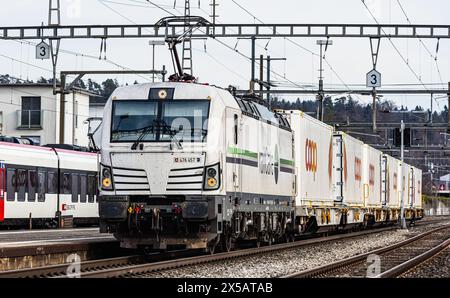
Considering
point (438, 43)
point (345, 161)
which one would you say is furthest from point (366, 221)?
point (438, 43)

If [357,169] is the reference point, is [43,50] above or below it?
above

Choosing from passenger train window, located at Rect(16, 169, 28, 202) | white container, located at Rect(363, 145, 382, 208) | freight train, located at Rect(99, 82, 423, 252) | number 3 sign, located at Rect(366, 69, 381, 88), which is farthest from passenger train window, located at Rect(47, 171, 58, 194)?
freight train, located at Rect(99, 82, 423, 252)

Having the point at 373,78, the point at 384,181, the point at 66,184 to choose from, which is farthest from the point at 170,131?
the point at 384,181

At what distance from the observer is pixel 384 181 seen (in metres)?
48.4

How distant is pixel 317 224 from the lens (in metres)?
31.7

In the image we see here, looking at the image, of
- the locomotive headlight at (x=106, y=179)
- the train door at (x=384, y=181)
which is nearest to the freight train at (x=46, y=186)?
the locomotive headlight at (x=106, y=179)

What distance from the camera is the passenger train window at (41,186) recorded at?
1459 inches

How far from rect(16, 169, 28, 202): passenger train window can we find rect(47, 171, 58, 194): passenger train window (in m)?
2.26

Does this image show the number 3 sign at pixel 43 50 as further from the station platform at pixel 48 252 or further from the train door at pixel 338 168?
the station platform at pixel 48 252

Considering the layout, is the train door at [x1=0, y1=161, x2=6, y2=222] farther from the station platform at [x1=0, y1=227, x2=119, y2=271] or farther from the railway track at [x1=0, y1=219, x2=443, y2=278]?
the railway track at [x1=0, y1=219, x2=443, y2=278]

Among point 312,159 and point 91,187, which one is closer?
point 312,159

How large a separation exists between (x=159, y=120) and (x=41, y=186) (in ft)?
58.7

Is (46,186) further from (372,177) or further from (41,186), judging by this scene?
(372,177)
